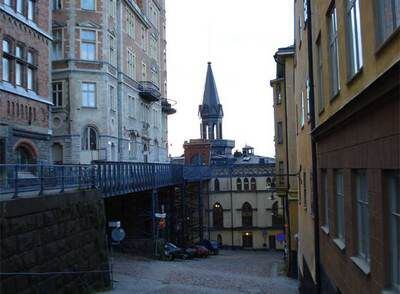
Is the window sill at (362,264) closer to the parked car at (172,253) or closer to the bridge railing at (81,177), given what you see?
the bridge railing at (81,177)

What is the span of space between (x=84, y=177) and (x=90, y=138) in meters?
19.3

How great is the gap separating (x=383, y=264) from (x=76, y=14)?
36374 millimetres

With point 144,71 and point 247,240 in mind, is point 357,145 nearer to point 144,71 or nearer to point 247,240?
point 144,71

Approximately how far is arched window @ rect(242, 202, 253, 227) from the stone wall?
43453mm

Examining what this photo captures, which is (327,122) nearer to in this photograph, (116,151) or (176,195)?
(116,151)

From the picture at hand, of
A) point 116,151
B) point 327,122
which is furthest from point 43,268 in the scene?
point 116,151

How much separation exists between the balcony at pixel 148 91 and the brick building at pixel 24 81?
68.9 feet

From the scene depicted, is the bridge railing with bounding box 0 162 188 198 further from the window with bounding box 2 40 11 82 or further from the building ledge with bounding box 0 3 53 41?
the building ledge with bounding box 0 3 53 41

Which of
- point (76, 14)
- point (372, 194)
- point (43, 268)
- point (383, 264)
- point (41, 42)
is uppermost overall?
point (76, 14)

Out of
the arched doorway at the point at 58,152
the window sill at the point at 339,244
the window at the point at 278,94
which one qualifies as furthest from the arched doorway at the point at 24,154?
the window at the point at 278,94

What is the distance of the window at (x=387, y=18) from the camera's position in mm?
5984

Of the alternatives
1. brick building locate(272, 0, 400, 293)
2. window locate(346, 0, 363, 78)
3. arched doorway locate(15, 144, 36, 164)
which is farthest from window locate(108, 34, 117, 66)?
window locate(346, 0, 363, 78)

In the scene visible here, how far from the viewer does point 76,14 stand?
3994 centimetres

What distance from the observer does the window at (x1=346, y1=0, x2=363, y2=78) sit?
824cm
